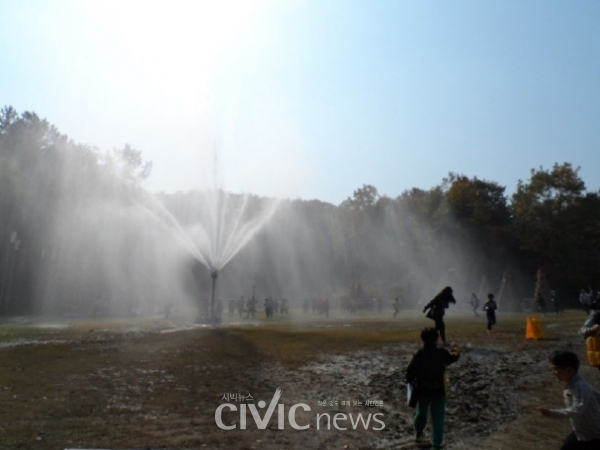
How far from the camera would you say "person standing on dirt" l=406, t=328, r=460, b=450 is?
846 cm

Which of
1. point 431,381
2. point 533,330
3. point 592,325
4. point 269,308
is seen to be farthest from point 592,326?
point 269,308

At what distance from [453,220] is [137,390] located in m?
76.0

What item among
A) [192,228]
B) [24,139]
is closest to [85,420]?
[192,228]

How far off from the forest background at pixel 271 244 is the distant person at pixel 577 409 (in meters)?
37.0

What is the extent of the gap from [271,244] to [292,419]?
88481 mm

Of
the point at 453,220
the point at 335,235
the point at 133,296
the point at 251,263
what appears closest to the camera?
the point at 133,296

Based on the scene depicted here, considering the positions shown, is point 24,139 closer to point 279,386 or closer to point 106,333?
point 106,333

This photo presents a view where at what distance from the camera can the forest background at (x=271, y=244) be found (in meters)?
61.6

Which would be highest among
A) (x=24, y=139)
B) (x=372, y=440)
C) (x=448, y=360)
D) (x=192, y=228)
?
(x=24, y=139)

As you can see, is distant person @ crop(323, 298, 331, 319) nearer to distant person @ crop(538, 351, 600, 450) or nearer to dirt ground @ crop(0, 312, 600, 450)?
dirt ground @ crop(0, 312, 600, 450)

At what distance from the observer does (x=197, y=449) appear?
838cm

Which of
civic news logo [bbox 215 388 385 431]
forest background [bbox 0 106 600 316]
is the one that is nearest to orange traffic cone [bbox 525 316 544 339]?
civic news logo [bbox 215 388 385 431]

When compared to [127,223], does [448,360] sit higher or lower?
lower

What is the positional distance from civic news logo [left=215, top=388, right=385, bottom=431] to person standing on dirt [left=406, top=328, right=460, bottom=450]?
141cm
